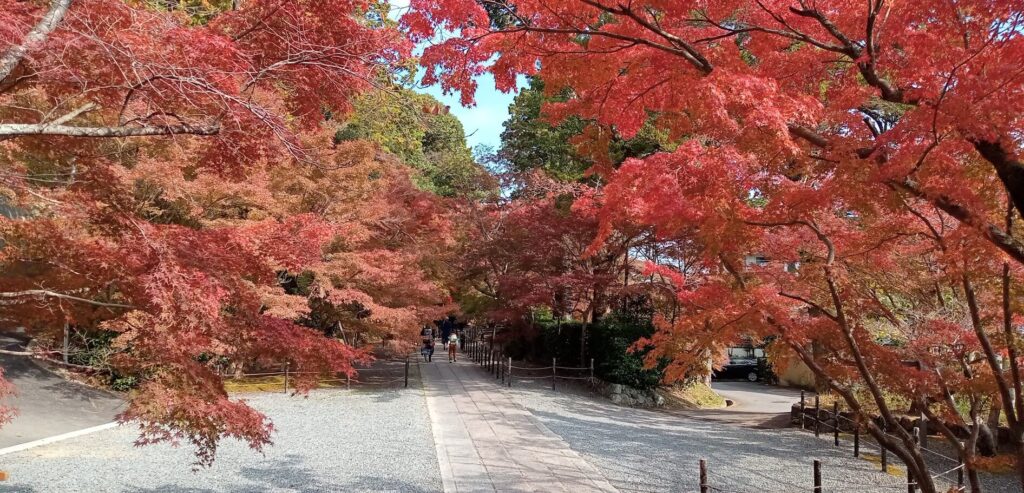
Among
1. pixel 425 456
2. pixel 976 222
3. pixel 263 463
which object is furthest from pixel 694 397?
pixel 976 222

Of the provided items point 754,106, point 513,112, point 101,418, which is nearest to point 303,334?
point 754,106

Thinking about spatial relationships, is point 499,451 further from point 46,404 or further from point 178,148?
point 46,404

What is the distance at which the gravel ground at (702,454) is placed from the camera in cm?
754

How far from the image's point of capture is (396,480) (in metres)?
7.01

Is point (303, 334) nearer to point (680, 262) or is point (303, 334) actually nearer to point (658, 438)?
point (658, 438)

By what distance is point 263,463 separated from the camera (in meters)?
7.78

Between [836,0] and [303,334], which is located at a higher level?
[836,0]

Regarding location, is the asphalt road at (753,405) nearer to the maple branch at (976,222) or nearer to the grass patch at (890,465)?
the grass patch at (890,465)

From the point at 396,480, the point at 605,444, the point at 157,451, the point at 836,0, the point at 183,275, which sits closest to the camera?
the point at 183,275

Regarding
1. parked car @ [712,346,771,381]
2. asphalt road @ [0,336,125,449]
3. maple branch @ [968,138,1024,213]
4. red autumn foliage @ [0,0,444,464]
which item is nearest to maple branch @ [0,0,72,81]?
red autumn foliage @ [0,0,444,464]

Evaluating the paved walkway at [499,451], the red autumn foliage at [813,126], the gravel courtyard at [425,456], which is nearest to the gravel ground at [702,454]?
the gravel courtyard at [425,456]

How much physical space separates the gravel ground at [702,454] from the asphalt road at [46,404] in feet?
27.3

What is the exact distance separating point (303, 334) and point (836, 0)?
17.0 feet

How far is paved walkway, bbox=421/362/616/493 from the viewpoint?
6867mm
